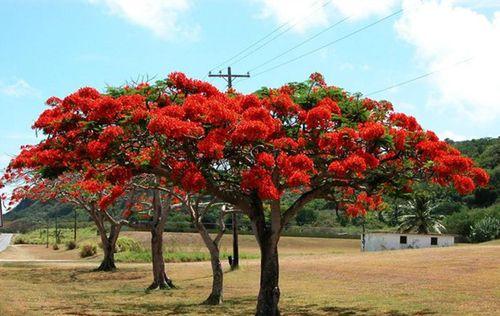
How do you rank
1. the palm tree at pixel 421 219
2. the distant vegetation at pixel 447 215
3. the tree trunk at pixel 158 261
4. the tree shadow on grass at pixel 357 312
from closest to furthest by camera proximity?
the tree shadow on grass at pixel 357 312
the tree trunk at pixel 158 261
the distant vegetation at pixel 447 215
the palm tree at pixel 421 219

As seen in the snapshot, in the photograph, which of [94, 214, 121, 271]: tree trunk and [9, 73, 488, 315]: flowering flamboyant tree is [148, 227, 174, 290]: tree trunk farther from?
[94, 214, 121, 271]: tree trunk

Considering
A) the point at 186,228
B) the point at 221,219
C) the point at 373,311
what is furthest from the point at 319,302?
the point at 186,228

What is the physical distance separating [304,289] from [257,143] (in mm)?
12428

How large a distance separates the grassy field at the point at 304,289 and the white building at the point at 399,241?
23.0 meters

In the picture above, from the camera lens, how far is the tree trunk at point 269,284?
1686cm

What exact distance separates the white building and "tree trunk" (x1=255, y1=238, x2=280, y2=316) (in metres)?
46.4

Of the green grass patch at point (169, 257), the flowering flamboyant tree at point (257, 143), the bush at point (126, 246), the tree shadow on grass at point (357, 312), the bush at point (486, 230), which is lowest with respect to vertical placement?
the tree shadow on grass at point (357, 312)

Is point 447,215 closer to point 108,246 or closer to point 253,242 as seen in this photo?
point 253,242

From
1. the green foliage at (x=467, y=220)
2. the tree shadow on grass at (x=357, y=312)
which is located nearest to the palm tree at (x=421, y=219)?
the green foliage at (x=467, y=220)

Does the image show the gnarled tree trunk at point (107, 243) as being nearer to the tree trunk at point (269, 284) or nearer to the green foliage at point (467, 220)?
the tree trunk at point (269, 284)

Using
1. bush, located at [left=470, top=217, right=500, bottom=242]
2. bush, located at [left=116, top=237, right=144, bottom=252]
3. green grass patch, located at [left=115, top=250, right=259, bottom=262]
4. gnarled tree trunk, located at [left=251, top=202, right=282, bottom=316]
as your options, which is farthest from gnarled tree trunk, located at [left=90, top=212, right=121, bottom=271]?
bush, located at [left=470, top=217, right=500, bottom=242]

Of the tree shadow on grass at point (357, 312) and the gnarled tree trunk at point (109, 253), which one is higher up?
the gnarled tree trunk at point (109, 253)

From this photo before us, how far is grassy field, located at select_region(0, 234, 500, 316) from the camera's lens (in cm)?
1916

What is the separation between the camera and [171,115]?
14883 mm
